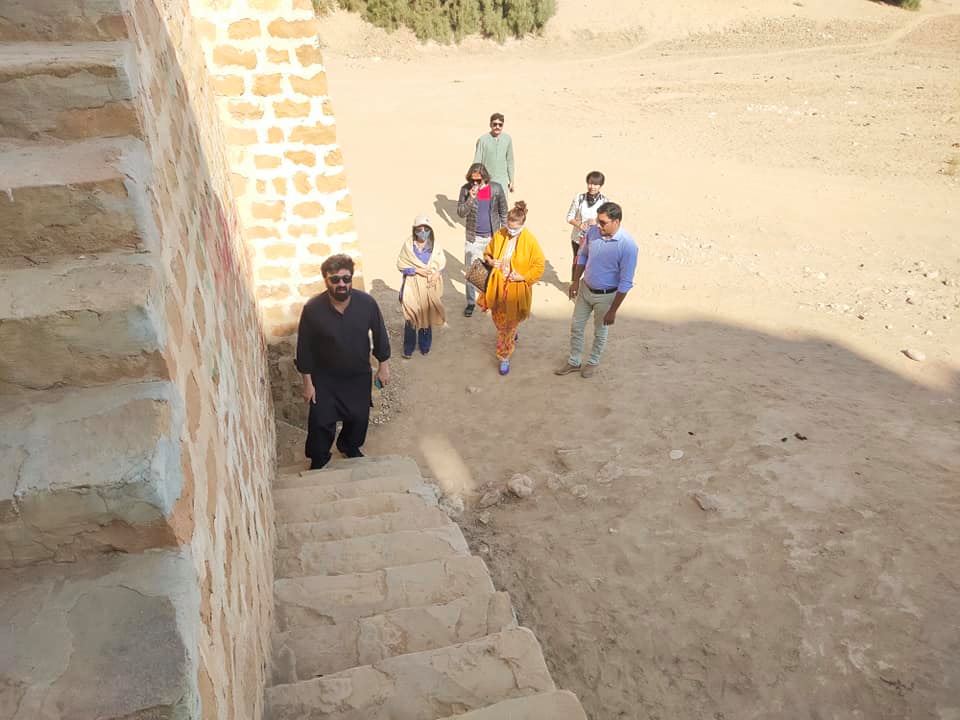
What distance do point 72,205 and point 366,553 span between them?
201 cm

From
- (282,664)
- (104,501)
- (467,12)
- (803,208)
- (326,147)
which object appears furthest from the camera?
(467,12)

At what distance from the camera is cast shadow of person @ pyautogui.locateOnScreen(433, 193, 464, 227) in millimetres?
10759

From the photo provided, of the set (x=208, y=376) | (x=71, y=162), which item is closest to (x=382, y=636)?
(x=208, y=376)

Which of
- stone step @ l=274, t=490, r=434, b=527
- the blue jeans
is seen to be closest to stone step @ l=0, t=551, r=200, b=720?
stone step @ l=274, t=490, r=434, b=527

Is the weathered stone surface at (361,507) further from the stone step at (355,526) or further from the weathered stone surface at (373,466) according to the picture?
the weathered stone surface at (373,466)

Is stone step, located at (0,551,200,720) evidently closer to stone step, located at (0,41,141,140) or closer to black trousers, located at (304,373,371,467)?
stone step, located at (0,41,141,140)

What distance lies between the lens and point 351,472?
4211 mm

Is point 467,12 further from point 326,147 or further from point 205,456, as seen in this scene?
point 205,456

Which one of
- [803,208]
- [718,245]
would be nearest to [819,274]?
[718,245]

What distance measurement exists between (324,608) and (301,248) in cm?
297

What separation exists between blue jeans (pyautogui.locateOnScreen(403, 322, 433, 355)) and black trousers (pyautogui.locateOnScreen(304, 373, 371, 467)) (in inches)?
88.0

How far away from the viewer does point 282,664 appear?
7.95ft

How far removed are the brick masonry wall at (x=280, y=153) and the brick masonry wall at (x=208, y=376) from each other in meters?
0.86

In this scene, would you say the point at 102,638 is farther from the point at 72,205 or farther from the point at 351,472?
the point at 351,472
